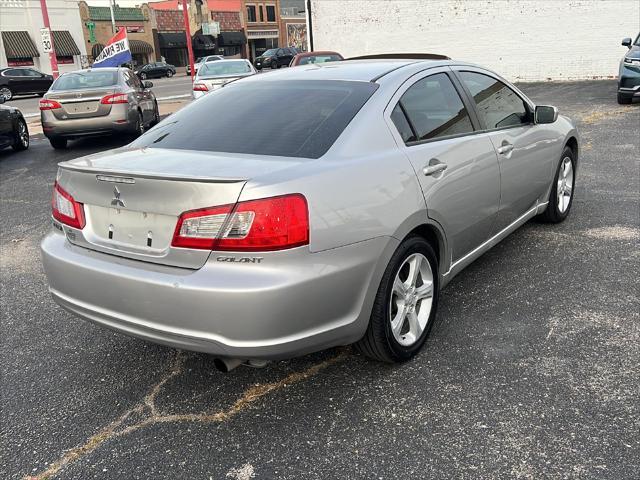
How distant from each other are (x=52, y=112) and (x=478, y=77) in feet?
30.5

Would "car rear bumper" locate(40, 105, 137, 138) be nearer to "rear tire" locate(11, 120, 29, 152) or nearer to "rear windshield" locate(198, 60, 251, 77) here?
"rear tire" locate(11, 120, 29, 152)

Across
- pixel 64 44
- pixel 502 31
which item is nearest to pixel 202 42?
pixel 64 44

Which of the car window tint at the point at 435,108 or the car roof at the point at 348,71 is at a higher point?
the car roof at the point at 348,71

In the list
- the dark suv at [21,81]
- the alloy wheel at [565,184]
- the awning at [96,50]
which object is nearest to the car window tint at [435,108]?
the alloy wheel at [565,184]

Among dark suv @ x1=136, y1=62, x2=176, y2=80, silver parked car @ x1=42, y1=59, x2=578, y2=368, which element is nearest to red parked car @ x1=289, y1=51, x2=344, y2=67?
silver parked car @ x1=42, y1=59, x2=578, y2=368

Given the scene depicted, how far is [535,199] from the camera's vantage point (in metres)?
4.80

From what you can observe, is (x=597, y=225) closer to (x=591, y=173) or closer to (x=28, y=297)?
(x=591, y=173)

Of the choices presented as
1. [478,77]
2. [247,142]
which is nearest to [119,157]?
[247,142]

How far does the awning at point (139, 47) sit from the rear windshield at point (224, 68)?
44403 millimetres

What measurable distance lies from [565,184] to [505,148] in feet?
5.68

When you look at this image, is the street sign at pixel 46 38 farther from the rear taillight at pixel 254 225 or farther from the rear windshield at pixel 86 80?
the rear taillight at pixel 254 225

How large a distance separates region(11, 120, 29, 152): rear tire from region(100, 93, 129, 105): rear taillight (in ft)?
6.97

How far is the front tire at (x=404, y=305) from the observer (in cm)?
298

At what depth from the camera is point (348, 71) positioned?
12.2 feet
